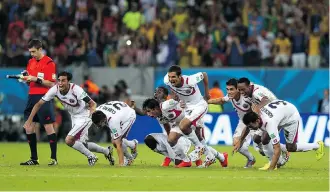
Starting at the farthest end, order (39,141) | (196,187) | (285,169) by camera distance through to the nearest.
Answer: (39,141)
(285,169)
(196,187)

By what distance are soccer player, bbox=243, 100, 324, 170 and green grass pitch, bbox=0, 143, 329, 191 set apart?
419 millimetres

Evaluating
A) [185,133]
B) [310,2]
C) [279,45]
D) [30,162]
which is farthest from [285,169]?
[310,2]

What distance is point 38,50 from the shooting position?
69.0ft

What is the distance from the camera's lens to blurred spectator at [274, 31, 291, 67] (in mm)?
32688

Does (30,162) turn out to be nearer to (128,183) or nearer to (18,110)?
Result: (128,183)

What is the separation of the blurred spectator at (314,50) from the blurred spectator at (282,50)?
648 mm

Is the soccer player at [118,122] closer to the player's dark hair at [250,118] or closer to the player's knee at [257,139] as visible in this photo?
the player's knee at [257,139]

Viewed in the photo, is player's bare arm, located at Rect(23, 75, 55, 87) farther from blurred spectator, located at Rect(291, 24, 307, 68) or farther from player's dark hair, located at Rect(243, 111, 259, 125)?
blurred spectator, located at Rect(291, 24, 307, 68)

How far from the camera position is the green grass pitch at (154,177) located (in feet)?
54.3

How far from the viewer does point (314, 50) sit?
1275 inches

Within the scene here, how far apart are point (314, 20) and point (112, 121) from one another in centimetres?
1448

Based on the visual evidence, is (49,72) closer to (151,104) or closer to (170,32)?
(151,104)

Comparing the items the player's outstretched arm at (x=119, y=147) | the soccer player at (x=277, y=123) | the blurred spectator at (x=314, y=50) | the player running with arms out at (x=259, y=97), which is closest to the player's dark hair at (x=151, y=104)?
the player's outstretched arm at (x=119, y=147)

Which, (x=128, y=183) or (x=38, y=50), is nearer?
(x=128, y=183)
